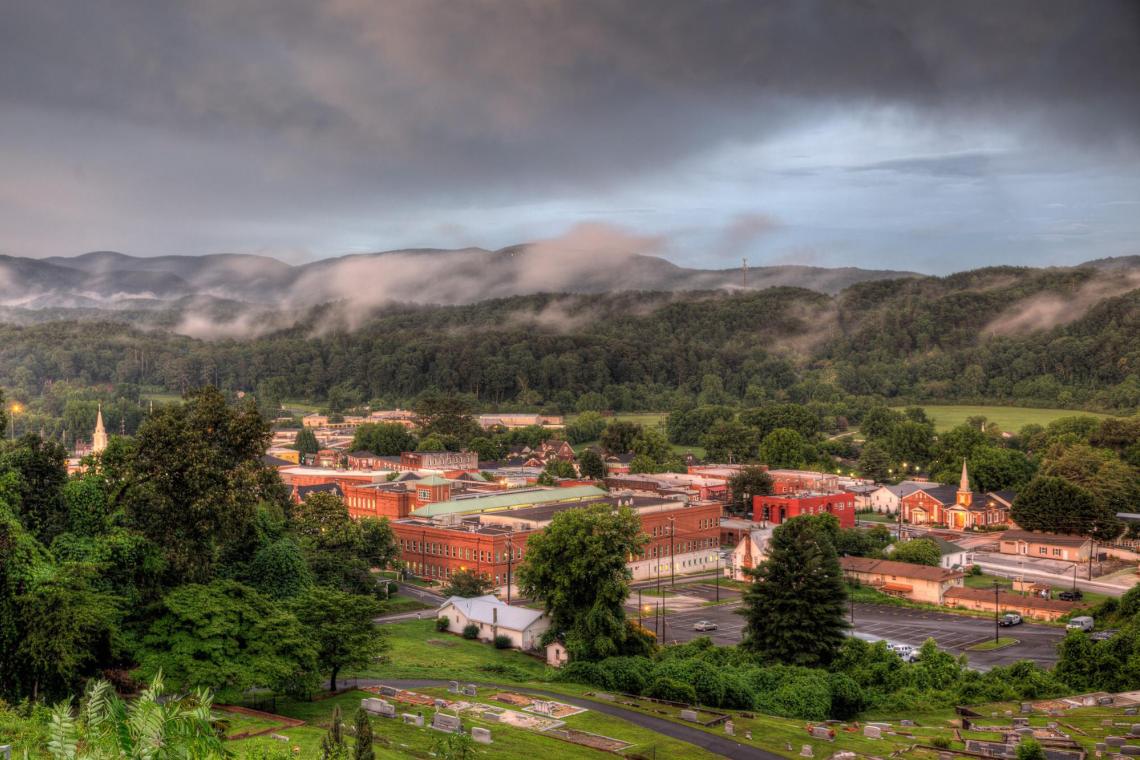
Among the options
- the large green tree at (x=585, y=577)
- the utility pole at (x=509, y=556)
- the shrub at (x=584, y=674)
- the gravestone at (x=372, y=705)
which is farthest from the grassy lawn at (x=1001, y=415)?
the gravestone at (x=372, y=705)

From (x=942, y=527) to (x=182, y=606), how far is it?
6007 cm

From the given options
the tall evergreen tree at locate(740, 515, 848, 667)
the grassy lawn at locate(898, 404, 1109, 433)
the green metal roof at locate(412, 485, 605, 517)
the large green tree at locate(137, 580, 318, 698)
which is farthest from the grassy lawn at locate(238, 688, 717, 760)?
the grassy lawn at locate(898, 404, 1109, 433)

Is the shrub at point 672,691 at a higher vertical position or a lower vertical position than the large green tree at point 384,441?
lower

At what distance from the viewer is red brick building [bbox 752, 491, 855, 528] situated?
7162 cm

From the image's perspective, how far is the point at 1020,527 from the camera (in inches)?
2635

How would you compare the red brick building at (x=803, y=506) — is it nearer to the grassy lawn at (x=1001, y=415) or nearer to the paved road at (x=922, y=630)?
the paved road at (x=922, y=630)

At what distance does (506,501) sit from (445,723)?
3869 cm

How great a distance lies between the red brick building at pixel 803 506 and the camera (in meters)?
71.6

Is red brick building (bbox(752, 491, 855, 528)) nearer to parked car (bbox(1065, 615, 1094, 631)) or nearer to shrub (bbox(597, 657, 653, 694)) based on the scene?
parked car (bbox(1065, 615, 1094, 631))

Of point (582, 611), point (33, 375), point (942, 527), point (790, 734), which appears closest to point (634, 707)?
point (790, 734)

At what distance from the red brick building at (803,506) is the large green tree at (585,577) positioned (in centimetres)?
3390

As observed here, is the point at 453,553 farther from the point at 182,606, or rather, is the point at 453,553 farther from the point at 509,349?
the point at 509,349

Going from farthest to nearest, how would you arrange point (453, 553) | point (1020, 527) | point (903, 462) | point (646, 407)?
point (646, 407)
point (903, 462)
point (1020, 527)
point (453, 553)

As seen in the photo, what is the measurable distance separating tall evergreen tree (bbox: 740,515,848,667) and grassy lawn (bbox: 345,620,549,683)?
776 cm
